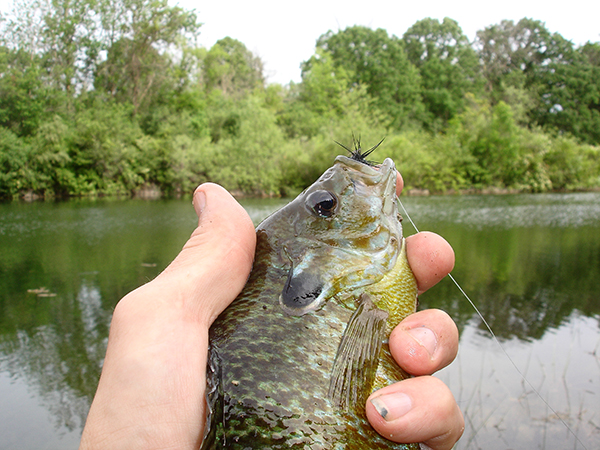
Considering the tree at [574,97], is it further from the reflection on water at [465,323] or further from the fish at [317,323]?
the fish at [317,323]

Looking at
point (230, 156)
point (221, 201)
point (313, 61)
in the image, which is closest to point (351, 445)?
point (221, 201)

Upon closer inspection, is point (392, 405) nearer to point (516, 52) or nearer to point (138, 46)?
point (138, 46)

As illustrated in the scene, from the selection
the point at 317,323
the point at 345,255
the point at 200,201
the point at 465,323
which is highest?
the point at 200,201

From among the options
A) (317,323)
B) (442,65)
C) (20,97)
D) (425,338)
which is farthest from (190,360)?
(442,65)

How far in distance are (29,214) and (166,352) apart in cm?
3199

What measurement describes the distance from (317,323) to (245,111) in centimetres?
5292

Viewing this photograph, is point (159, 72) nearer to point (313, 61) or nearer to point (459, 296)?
point (313, 61)

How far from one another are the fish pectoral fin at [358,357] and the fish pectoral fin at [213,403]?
46 centimetres

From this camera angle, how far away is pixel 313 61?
→ 78688 millimetres

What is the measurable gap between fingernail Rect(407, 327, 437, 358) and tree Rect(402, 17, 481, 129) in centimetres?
8387

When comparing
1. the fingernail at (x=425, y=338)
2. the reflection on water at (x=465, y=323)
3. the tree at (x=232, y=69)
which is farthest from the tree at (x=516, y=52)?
the fingernail at (x=425, y=338)

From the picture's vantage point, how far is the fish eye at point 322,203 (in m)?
2.06

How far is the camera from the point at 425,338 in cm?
224

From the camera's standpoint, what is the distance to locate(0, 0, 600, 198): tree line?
4506 cm
